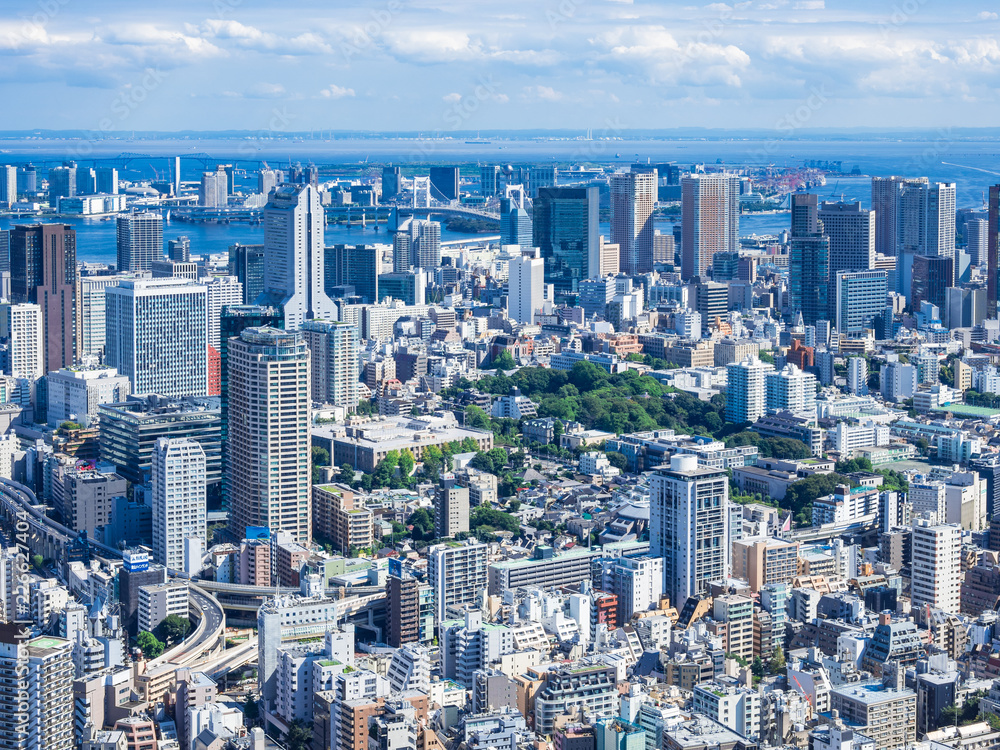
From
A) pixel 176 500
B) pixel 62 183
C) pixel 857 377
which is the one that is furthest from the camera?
pixel 62 183

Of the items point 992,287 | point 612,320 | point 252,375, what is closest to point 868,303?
point 992,287

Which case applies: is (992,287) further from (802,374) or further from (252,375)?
(252,375)

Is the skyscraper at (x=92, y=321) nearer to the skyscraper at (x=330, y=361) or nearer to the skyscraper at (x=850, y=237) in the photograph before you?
the skyscraper at (x=330, y=361)

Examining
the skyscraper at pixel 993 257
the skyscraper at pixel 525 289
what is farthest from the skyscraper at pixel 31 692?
the skyscraper at pixel 993 257

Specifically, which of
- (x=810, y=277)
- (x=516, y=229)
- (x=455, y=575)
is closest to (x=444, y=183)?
(x=516, y=229)

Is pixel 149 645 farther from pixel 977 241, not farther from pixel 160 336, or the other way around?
pixel 977 241
